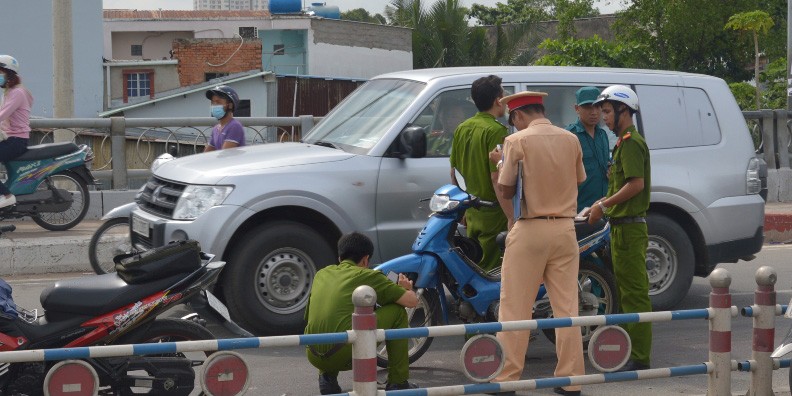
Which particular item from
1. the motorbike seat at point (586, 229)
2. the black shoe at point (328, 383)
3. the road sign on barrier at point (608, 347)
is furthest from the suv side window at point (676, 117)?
the black shoe at point (328, 383)

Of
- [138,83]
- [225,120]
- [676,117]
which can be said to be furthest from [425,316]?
[138,83]

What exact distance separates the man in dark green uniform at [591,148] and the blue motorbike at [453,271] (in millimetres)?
486

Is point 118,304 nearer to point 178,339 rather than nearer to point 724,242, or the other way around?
point 178,339

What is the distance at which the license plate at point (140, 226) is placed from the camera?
27.4 ft

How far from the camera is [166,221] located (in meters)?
8.12

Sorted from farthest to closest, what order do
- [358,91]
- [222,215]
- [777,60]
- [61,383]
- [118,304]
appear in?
1. [777,60]
2. [358,91]
3. [222,215]
4. [118,304]
5. [61,383]

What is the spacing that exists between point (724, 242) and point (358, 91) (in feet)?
10.5

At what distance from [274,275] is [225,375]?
3.14m

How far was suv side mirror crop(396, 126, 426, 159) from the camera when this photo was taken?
8.10m

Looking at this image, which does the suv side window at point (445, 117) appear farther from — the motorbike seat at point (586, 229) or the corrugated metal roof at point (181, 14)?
the corrugated metal roof at point (181, 14)

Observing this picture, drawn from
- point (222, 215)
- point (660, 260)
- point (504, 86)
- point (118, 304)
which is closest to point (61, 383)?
point (118, 304)

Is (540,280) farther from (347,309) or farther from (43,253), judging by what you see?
(43,253)

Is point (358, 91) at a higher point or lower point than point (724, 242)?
higher

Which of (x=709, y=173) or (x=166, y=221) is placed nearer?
(x=166, y=221)
